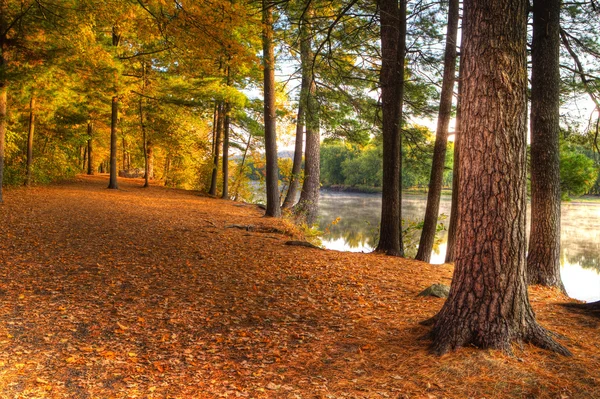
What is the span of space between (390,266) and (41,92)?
11.2 m

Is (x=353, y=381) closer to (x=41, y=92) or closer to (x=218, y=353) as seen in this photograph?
(x=218, y=353)

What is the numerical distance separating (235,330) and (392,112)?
19.8 feet

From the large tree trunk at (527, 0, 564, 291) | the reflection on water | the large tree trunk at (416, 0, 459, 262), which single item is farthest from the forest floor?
the reflection on water

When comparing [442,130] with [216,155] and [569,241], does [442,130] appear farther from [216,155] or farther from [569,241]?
[569,241]

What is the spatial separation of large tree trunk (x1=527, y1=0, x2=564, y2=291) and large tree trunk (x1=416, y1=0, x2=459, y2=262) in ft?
5.86

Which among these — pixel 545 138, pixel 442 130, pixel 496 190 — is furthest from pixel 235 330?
pixel 442 130

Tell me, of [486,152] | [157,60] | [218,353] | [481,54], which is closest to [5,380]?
[218,353]

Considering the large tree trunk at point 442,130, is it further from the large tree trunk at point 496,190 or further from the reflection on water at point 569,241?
the large tree trunk at point 496,190

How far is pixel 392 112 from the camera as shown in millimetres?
8320

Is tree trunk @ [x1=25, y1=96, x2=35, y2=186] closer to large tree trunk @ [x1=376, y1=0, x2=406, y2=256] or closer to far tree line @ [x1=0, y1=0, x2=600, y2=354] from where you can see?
far tree line @ [x1=0, y1=0, x2=600, y2=354]

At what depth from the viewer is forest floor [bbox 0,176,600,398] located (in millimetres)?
2834

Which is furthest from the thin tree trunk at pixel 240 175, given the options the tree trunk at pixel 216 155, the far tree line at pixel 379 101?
the tree trunk at pixel 216 155

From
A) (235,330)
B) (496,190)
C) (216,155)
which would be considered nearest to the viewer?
(496,190)

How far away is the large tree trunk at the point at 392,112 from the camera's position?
8.11 metres
